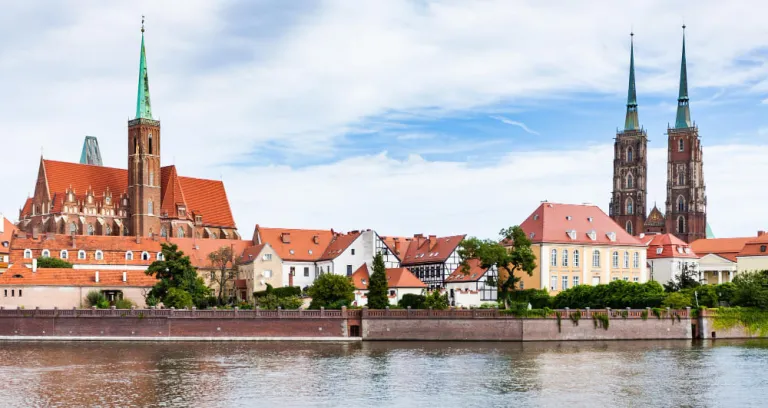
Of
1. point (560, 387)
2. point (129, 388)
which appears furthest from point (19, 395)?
point (560, 387)

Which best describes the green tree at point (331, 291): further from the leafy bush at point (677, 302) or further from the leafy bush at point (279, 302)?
the leafy bush at point (677, 302)

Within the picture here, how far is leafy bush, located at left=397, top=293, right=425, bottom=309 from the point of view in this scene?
87.3 m

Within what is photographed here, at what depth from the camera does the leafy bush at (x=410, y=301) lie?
3438 inches

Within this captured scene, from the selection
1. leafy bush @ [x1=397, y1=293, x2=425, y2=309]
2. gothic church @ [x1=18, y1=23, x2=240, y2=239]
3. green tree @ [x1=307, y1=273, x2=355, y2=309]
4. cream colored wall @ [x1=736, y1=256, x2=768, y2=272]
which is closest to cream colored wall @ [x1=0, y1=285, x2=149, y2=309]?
green tree @ [x1=307, y1=273, x2=355, y2=309]

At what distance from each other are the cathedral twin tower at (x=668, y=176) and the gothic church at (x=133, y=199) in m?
66.1

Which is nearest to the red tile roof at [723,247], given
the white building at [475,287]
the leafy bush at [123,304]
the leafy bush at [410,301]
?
the white building at [475,287]

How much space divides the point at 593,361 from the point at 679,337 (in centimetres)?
2047

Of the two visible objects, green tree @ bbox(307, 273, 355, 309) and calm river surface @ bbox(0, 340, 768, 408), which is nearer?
calm river surface @ bbox(0, 340, 768, 408)

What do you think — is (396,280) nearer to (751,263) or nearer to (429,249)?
(429,249)

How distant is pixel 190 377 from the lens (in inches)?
2143

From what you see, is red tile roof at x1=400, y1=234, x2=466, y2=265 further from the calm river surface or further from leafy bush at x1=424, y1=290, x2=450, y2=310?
the calm river surface

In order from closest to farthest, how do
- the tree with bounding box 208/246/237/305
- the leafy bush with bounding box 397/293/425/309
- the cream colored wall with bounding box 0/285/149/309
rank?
the leafy bush with bounding box 397/293/425/309 < the cream colored wall with bounding box 0/285/149/309 < the tree with bounding box 208/246/237/305

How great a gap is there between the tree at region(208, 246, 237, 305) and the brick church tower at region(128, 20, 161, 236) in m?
19.2

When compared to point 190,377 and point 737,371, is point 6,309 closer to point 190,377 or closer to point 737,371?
point 190,377
